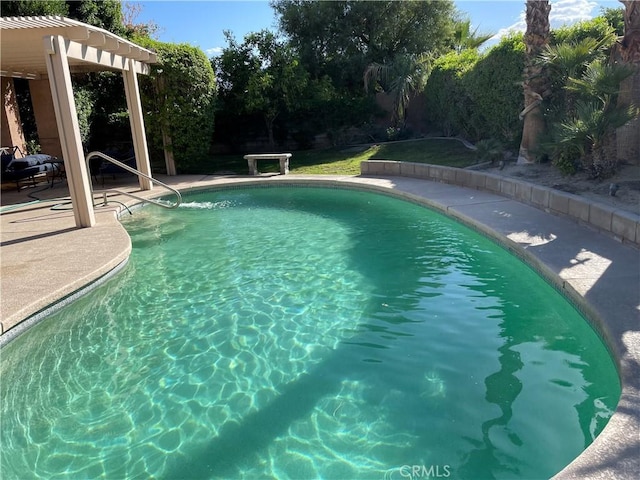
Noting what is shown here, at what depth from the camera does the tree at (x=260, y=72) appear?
1559 cm

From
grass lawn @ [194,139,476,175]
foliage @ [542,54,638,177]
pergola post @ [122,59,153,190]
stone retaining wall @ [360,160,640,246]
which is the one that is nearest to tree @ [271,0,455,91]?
grass lawn @ [194,139,476,175]


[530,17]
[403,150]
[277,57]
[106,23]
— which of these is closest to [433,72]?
[403,150]

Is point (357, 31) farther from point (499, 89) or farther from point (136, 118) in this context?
point (136, 118)

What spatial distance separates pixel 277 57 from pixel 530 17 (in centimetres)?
842

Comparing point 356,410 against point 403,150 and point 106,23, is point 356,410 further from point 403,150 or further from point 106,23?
point 106,23

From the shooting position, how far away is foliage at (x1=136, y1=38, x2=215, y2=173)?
13.2 metres

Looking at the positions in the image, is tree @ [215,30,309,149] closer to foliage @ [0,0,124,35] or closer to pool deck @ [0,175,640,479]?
foliage @ [0,0,124,35]

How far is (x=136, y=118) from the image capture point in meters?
11.9

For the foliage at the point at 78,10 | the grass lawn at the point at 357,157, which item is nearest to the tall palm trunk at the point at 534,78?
the grass lawn at the point at 357,157

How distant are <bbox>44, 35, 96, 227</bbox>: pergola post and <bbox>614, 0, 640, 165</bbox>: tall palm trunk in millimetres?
9455

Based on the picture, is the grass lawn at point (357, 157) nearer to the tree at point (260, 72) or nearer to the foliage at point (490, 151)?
the foliage at point (490, 151)

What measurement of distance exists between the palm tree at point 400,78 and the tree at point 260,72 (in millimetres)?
3563

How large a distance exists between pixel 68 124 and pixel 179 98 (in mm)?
6289

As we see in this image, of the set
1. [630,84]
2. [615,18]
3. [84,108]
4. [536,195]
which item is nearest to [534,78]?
[630,84]
